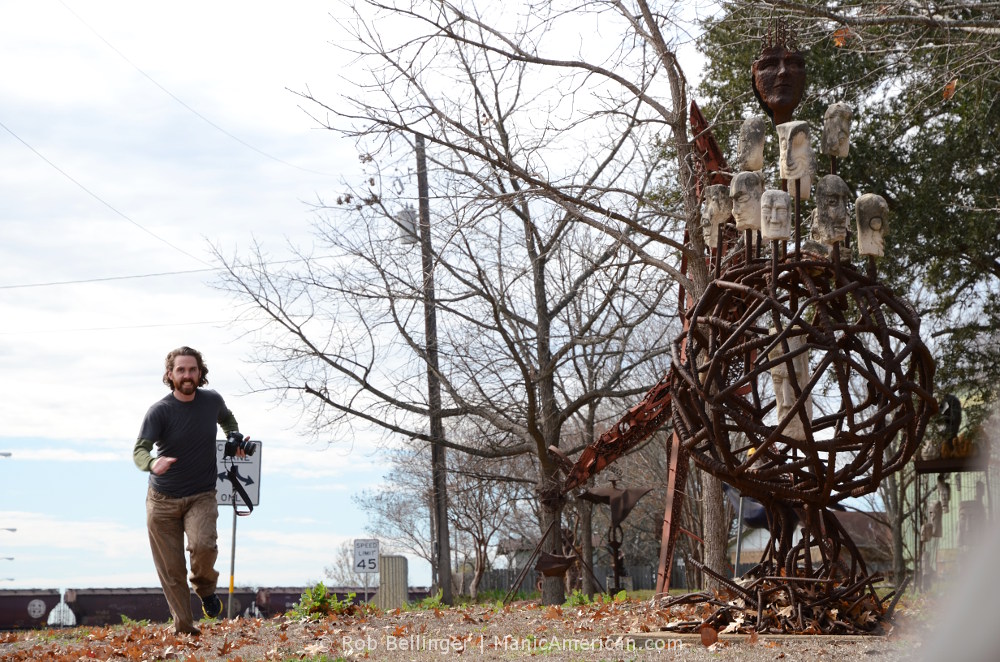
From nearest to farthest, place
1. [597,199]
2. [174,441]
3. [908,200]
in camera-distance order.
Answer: [174,441], [597,199], [908,200]

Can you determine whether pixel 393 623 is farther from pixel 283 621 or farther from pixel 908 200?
pixel 908 200

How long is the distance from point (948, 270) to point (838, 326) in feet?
40.7

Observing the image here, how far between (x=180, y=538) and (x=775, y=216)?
5.00 m

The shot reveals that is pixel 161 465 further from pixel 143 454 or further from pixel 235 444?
pixel 235 444

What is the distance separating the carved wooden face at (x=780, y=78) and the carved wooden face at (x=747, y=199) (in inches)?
35.7

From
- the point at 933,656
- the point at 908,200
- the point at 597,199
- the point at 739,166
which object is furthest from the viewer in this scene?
the point at 908,200

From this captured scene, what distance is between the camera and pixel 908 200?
51.9ft

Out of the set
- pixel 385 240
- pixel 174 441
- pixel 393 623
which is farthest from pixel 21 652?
pixel 385 240

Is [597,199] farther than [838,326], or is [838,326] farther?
[597,199]

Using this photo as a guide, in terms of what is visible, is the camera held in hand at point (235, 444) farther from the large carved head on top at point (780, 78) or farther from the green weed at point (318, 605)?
the large carved head on top at point (780, 78)

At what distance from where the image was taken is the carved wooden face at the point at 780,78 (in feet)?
22.8

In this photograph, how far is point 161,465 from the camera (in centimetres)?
734

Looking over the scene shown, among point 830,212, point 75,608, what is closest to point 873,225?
point 830,212

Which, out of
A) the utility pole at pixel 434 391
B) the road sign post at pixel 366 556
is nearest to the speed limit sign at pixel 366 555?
the road sign post at pixel 366 556
